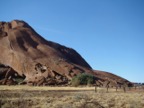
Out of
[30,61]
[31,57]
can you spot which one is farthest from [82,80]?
[31,57]

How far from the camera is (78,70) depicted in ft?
313

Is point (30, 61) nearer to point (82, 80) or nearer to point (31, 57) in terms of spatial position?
point (31, 57)

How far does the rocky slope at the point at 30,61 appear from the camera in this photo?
294ft

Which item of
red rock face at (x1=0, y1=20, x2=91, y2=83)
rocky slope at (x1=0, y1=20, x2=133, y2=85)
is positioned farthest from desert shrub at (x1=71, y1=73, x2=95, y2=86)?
red rock face at (x1=0, y1=20, x2=91, y2=83)

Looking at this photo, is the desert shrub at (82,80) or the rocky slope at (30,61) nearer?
the desert shrub at (82,80)

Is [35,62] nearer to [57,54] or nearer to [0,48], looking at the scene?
[57,54]

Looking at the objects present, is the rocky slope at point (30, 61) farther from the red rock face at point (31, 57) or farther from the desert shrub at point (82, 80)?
the desert shrub at point (82, 80)

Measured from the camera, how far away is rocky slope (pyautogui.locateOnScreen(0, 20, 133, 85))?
294 feet

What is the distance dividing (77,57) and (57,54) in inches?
1044

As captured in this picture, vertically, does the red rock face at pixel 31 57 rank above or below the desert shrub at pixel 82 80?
above

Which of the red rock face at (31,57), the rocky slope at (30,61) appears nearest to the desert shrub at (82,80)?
the rocky slope at (30,61)

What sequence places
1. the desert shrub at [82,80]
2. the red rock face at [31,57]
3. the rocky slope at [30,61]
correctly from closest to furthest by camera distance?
the desert shrub at [82,80]
the rocky slope at [30,61]
the red rock face at [31,57]

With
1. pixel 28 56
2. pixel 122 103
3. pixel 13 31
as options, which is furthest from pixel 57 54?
pixel 122 103

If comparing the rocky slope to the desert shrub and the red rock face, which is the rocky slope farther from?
the desert shrub
